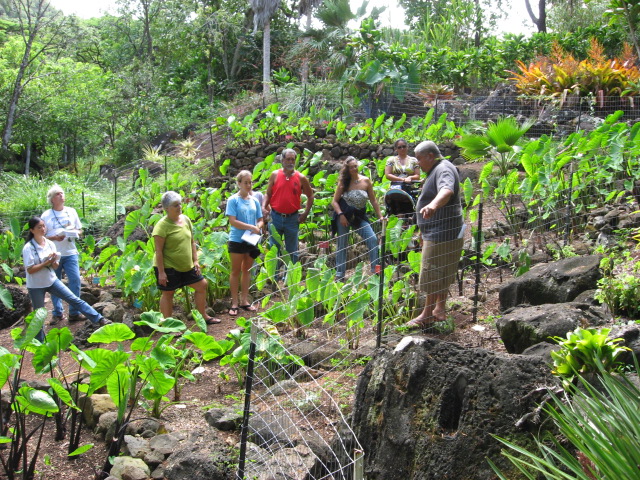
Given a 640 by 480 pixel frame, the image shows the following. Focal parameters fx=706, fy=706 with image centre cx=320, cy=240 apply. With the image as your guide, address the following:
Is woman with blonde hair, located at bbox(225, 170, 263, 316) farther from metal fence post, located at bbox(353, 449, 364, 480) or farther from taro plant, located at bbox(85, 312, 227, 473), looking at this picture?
metal fence post, located at bbox(353, 449, 364, 480)

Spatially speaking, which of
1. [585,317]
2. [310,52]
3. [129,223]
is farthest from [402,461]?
[310,52]

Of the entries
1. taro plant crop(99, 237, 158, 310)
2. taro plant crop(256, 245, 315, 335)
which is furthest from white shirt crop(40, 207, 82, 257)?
taro plant crop(256, 245, 315, 335)

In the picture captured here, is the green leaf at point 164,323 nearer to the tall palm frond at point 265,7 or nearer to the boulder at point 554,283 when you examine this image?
the boulder at point 554,283

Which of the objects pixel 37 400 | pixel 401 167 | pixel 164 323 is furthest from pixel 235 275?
pixel 37 400

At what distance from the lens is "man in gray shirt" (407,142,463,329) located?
5.91m

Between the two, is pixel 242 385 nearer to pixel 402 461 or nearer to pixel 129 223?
pixel 402 461

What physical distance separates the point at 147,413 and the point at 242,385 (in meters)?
0.75

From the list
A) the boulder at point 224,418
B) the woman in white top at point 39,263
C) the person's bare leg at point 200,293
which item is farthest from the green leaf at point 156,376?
the woman in white top at point 39,263

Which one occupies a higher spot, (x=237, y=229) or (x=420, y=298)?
(x=237, y=229)

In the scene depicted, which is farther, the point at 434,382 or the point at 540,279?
the point at 540,279

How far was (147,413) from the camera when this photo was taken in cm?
525

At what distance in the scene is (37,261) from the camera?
23.3 ft

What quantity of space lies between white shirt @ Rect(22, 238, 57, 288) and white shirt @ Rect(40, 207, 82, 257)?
818 millimetres

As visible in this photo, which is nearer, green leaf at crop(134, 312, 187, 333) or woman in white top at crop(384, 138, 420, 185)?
green leaf at crop(134, 312, 187, 333)
